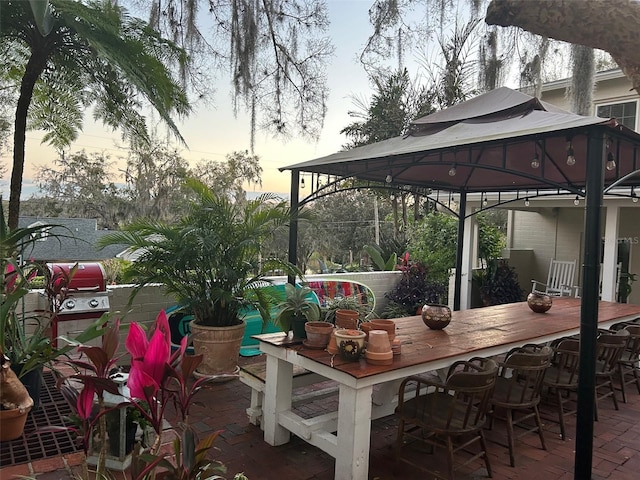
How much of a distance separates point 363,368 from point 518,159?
3.38 meters

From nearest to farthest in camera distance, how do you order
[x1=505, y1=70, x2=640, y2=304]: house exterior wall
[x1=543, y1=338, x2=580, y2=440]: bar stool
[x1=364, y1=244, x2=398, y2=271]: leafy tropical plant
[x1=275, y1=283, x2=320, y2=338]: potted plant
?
[x1=275, y1=283, x2=320, y2=338]: potted plant
[x1=543, y1=338, x2=580, y2=440]: bar stool
[x1=505, y1=70, x2=640, y2=304]: house exterior wall
[x1=364, y1=244, x2=398, y2=271]: leafy tropical plant

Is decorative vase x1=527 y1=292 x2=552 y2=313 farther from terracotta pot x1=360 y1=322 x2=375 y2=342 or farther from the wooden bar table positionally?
terracotta pot x1=360 y1=322 x2=375 y2=342

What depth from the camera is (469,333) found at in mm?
3924

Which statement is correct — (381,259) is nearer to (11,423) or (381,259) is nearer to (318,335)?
(318,335)

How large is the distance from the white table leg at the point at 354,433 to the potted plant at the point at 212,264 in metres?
2.06

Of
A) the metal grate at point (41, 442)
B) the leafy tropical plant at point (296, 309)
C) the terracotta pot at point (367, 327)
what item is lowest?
the metal grate at point (41, 442)

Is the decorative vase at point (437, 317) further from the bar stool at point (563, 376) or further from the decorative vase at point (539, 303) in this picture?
the decorative vase at point (539, 303)

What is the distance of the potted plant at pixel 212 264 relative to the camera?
4.55 meters

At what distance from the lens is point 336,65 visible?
17.1 ft

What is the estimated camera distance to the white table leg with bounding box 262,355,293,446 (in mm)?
3340

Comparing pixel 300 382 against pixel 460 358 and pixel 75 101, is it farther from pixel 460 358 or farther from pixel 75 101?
pixel 75 101

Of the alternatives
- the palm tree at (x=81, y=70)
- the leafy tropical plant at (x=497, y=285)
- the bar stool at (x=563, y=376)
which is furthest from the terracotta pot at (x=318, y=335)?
the leafy tropical plant at (x=497, y=285)

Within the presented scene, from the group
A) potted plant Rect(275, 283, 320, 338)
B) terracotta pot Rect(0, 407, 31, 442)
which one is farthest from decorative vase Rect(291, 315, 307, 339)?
terracotta pot Rect(0, 407, 31, 442)

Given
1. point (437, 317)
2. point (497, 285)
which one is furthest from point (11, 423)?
point (497, 285)
